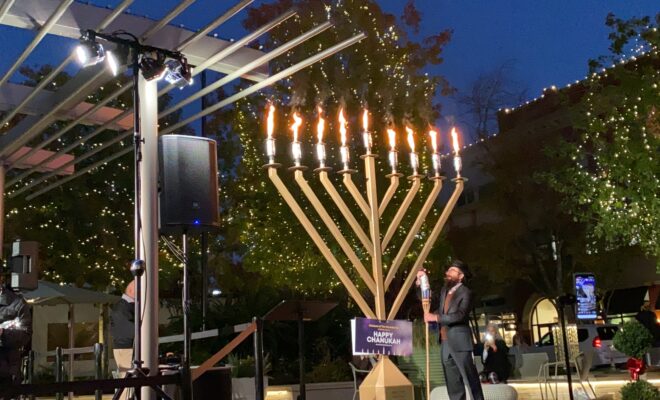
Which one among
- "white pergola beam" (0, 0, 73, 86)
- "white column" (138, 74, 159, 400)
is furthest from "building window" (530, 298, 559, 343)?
"white pergola beam" (0, 0, 73, 86)

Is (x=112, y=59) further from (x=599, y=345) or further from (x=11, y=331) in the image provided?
(x=599, y=345)

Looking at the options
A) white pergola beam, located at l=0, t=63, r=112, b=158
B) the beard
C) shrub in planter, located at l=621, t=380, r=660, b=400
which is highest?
white pergola beam, located at l=0, t=63, r=112, b=158

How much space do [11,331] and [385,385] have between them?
10.0 ft

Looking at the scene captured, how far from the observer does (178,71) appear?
5.65 m

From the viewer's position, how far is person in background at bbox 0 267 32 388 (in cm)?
616

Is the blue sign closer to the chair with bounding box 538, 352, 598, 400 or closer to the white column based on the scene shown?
the white column

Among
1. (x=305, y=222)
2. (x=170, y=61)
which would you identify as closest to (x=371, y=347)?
(x=305, y=222)

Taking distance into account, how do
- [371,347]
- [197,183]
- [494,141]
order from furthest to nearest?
[494,141] < [371,347] < [197,183]

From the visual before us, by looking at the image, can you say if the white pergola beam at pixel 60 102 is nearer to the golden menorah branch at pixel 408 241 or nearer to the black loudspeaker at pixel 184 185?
the black loudspeaker at pixel 184 185

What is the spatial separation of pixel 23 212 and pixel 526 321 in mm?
19158

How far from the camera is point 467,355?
20.6 ft

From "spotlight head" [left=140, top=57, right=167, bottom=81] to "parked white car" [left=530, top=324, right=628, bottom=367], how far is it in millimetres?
14471

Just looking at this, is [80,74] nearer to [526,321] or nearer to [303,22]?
[303,22]

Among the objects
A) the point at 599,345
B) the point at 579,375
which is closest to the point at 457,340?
the point at 579,375
